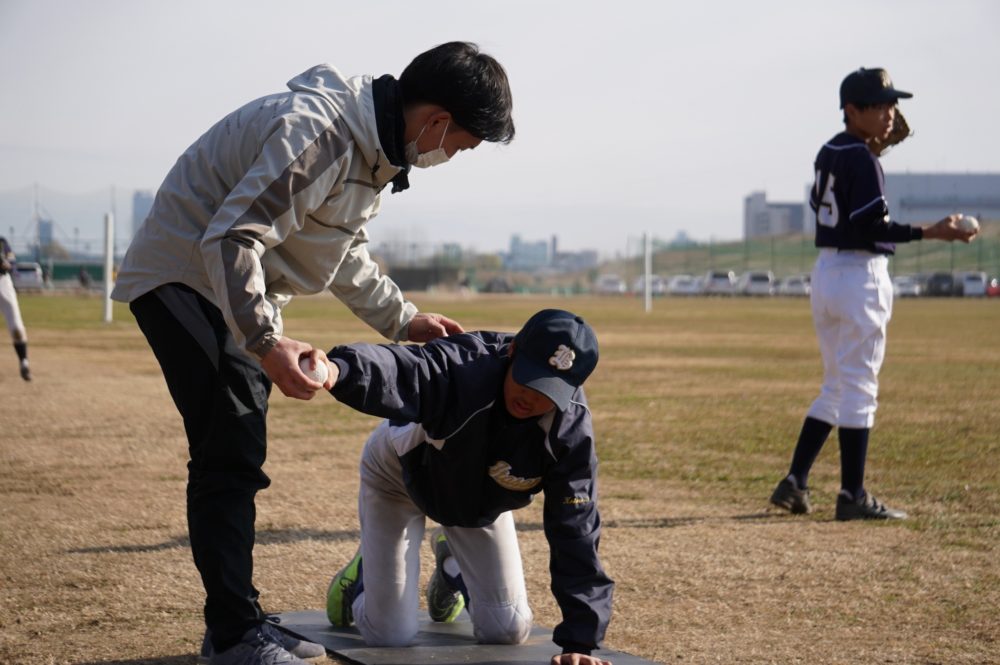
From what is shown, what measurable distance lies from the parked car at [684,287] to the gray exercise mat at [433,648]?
73.6 meters

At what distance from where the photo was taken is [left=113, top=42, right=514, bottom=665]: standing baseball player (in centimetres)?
338

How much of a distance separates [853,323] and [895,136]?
111 centimetres

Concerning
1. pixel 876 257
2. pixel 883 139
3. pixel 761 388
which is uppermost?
pixel 883 139

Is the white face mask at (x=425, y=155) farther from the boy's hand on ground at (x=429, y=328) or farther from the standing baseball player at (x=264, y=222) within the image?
the boy's hand on ground at (x=429, y=328)

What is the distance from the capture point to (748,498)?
6.85 meters

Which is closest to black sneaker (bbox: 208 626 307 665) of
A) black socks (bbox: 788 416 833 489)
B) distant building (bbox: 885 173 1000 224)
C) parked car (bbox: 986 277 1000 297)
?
black socks (bbox: 788 416 833 489)

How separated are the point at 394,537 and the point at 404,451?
42 cm

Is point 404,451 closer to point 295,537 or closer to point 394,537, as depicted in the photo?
point 394,537

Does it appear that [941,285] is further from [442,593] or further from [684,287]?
[442,593]

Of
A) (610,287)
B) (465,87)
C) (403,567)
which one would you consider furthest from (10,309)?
(610,287)

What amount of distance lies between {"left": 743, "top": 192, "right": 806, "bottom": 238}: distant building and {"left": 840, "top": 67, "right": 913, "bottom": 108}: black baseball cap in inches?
5887

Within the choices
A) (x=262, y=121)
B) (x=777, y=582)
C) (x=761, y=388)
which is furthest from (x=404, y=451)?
(x=761, y=388)

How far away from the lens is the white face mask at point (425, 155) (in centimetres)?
353

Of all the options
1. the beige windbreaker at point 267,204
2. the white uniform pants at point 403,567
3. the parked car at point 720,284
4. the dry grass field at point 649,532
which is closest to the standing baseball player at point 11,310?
the dry grass field at point 649,532
